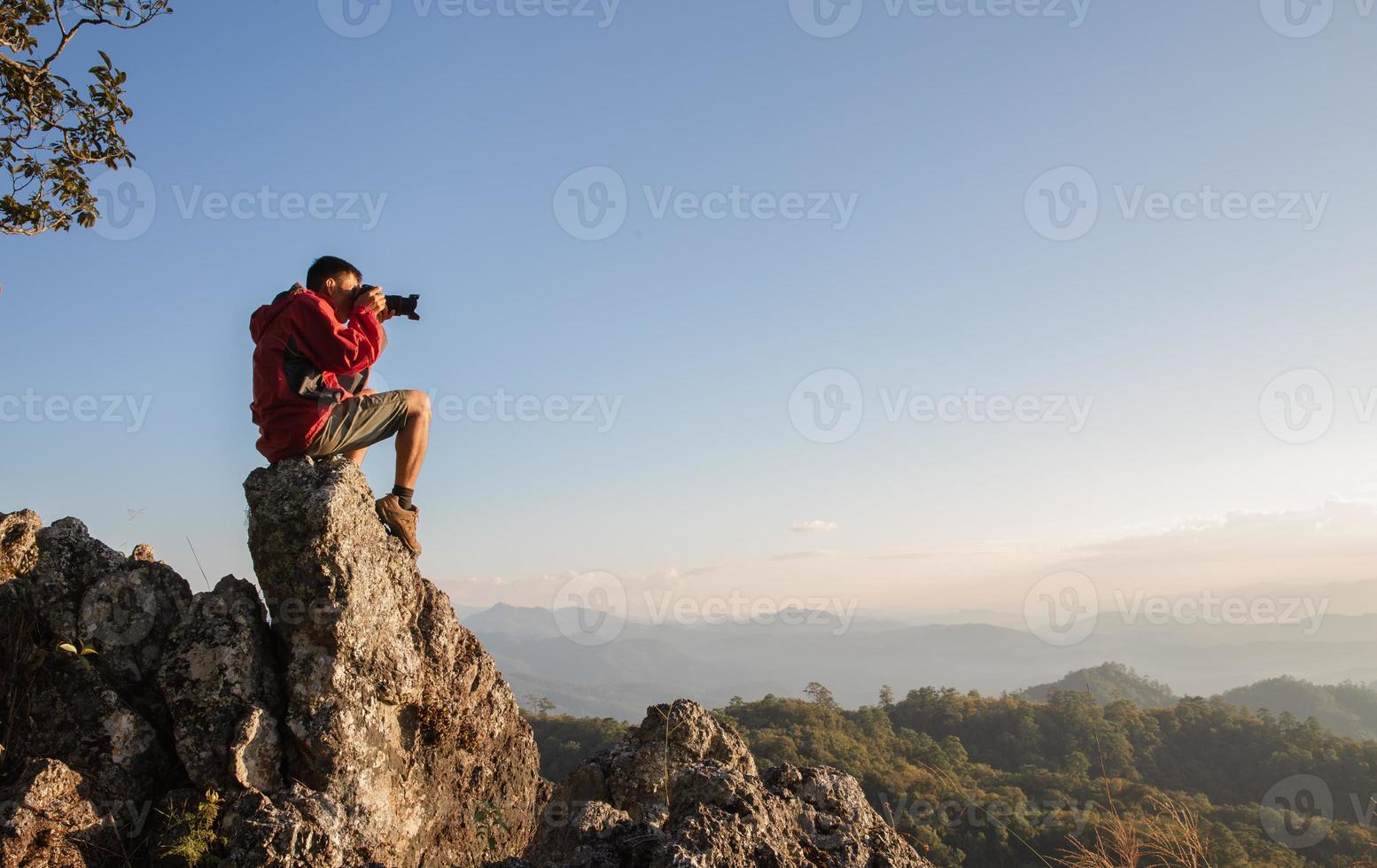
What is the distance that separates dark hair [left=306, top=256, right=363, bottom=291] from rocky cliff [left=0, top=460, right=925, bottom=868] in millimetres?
1579

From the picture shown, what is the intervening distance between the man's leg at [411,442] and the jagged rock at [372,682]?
55 cm

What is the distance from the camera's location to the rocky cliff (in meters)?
4.22

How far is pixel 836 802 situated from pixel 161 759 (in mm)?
4373

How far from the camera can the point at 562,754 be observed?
36812 millimetres

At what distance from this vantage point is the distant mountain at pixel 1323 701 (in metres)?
108

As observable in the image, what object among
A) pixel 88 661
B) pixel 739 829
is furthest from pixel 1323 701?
pixel 88 661

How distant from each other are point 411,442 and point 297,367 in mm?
1126

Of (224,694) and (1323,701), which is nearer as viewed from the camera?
(224,694)

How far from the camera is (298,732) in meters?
5.24

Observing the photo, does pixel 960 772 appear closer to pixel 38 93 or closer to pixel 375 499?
pixel 375 499

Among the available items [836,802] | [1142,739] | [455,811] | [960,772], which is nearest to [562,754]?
[960,772]

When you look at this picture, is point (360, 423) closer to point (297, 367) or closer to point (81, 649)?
point (297, 367)

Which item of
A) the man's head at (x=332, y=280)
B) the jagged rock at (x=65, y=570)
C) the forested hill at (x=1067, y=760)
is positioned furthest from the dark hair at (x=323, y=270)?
the forested hill at (x=1067, y=760)

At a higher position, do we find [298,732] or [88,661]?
[88,661]
